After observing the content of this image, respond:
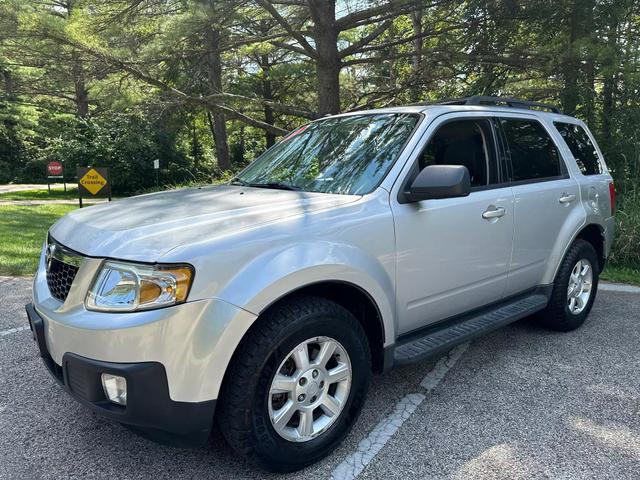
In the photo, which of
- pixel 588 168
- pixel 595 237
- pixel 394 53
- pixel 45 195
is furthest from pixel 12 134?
pixel 595 237

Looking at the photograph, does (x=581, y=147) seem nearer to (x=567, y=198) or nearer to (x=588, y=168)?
(x=588, y=168)

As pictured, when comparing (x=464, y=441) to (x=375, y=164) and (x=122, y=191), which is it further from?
Result: (x=122, y=191)

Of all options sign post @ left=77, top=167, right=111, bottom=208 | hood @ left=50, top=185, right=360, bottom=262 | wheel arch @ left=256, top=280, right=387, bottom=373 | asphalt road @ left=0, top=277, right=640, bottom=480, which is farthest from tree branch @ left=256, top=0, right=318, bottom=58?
wheel arch @ left=256, top=280, right=387, bottom=373

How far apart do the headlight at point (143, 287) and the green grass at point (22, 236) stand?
5097 millimetres

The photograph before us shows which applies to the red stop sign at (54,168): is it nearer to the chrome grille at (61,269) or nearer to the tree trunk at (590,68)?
the tree trunk at (590,68)

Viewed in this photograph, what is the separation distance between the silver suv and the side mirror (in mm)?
12

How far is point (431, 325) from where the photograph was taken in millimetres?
3213

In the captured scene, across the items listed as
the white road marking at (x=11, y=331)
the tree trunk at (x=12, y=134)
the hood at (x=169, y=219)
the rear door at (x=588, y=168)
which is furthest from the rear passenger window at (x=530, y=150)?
the tree trunk at (x=12, y=134)

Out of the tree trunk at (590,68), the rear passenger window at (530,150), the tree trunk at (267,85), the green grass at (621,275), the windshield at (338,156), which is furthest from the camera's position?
the tree trunk at (267,85)

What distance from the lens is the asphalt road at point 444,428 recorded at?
8.17ft

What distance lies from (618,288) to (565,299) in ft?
7.58

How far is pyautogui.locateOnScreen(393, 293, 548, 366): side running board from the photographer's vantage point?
2.93 metres

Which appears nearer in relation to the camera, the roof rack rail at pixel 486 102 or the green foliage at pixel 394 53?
the roof rack rail at pixel 486 102

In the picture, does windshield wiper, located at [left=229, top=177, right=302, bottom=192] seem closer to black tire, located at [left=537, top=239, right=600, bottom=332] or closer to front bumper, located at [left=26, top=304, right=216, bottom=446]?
front bumper, located at [left=26, top=304, right=216, bottom=446]
